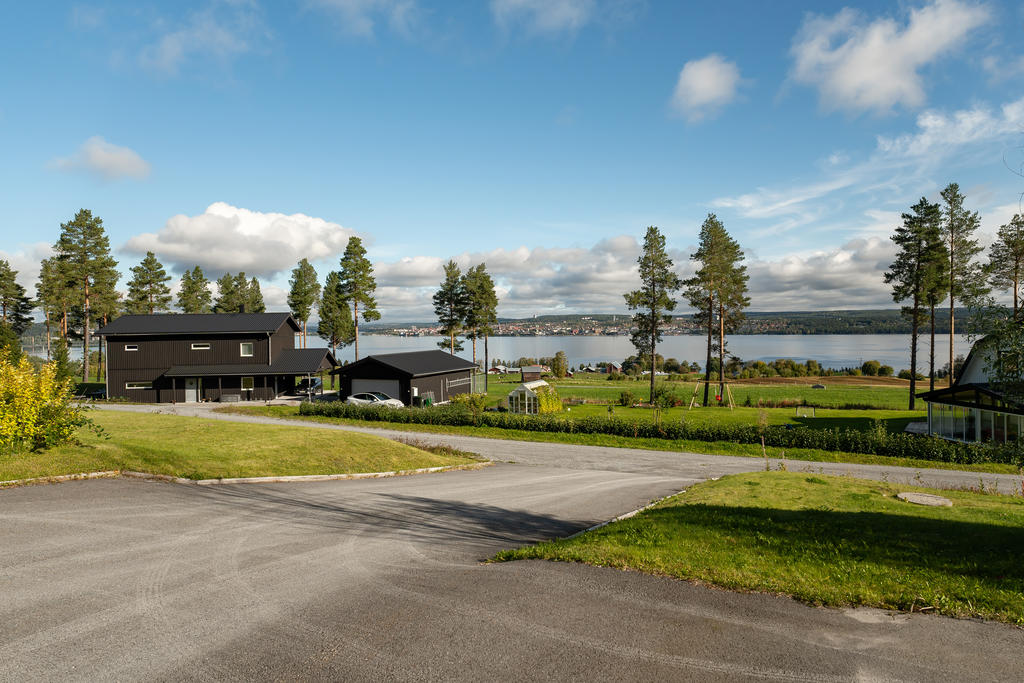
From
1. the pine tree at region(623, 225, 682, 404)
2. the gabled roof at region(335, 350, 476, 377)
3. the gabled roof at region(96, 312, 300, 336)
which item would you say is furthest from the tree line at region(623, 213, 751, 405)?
the gabled roof at region(96, 312, 300, 336)

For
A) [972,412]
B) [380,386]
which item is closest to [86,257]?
[380,386]

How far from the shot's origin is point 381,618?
6348mm

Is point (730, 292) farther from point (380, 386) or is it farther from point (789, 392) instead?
point (380, 386)

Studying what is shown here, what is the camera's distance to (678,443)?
98.5 feet

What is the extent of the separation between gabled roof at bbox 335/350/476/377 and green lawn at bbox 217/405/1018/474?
7.37m

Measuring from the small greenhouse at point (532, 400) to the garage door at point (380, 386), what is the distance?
9.41 meters

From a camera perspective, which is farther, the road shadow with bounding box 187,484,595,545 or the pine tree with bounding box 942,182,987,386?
the pine tree with bounding box 942,182,987,386

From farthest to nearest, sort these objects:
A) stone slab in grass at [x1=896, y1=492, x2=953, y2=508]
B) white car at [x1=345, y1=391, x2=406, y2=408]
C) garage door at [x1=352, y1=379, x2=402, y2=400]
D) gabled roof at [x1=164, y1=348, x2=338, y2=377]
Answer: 1. gabled roof at [x1=164, y1=348, x2=338, y2=377]
2. garage door at [x1=352, y1=379, x2=402, y2=400]
3. white car at [x1=345, y1=391, x2=406, y2=408]
4. stone slab in grass at [x1=896, y1=492, x2=953, y2=508]

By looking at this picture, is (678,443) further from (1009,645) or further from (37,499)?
(37,499)

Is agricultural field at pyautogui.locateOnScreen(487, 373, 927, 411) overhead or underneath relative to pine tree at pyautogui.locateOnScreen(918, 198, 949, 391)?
underneath

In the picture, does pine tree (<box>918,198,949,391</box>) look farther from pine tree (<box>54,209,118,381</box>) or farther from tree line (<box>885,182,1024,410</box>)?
pine tree (<box>54,209,118,381</box>)

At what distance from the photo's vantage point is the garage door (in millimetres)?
43625

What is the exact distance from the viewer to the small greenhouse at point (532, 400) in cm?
4197

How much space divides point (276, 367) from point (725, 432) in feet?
124
